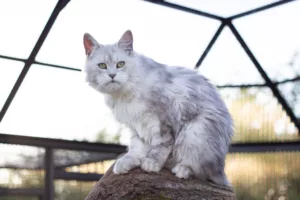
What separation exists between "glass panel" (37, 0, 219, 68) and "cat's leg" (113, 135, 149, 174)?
2753mm

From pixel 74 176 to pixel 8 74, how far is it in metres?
1.72

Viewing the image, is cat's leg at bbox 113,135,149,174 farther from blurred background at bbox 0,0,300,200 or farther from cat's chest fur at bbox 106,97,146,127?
blurred background at bbox 0,0,300,200

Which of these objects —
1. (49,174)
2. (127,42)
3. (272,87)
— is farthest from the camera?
(272,87)

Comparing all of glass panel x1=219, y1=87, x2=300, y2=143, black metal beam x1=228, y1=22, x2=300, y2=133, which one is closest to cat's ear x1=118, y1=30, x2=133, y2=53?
black metal beam x1=228, y1=22, x2=300, y2=133

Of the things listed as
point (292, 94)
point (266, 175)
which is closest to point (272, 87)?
point (292, 94)

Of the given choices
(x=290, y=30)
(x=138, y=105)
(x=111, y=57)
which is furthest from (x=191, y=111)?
(x=290, y=30)

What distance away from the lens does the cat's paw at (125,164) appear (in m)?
3.28

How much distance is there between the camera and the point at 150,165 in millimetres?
3242

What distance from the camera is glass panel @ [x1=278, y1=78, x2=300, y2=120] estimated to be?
7.55m

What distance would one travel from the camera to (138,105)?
130 inches

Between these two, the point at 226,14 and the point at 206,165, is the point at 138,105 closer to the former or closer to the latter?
the point at 206,165

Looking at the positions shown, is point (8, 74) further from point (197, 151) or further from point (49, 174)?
point (197, 151)

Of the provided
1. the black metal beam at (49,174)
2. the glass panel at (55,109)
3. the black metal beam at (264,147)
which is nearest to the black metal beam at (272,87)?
the black metal beam at (264,147)

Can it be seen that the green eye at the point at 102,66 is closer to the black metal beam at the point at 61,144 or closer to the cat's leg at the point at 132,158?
the cat's leg at the point at 132,158
